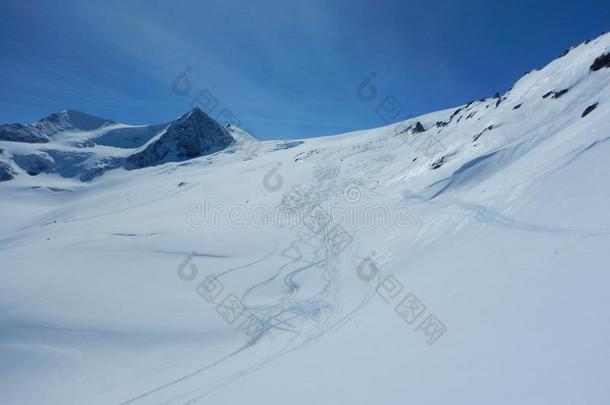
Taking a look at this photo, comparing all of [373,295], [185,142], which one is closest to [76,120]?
[185,142]

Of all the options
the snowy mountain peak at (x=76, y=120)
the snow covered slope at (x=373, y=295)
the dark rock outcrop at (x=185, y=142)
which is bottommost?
the snow covered slope at (x=373, y=295)

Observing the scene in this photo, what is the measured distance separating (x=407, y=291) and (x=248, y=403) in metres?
5.60

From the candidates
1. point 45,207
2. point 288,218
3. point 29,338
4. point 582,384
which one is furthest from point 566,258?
point 45,207

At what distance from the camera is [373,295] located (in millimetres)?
11039

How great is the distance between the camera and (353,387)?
5.94m

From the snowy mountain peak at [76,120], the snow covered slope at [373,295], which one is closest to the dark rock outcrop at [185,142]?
the snowy mountain peak at [76,120]

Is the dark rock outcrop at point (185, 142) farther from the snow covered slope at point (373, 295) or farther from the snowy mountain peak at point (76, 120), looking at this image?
the snow covered slope at point (373, 295)

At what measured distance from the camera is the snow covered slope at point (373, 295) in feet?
17.7

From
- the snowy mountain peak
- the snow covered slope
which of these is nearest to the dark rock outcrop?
the snowy mountain peak

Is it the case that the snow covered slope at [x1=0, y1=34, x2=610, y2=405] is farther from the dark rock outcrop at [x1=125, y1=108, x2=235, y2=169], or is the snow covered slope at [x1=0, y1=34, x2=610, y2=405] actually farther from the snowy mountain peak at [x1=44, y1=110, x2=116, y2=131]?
the snowy mountain peak at [x1=44, y1=110, x2=116, y2=131]

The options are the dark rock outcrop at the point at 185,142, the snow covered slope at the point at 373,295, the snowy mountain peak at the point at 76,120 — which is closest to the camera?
the snow covered slope at the point at 373,295

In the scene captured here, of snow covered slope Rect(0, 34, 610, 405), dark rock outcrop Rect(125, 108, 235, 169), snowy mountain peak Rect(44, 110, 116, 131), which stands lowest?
snow covered slope Rect(0, 34, 610, 405)

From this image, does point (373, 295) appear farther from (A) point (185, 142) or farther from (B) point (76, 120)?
(B) point (76, 120)

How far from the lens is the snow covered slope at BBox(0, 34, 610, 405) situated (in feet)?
17.7
